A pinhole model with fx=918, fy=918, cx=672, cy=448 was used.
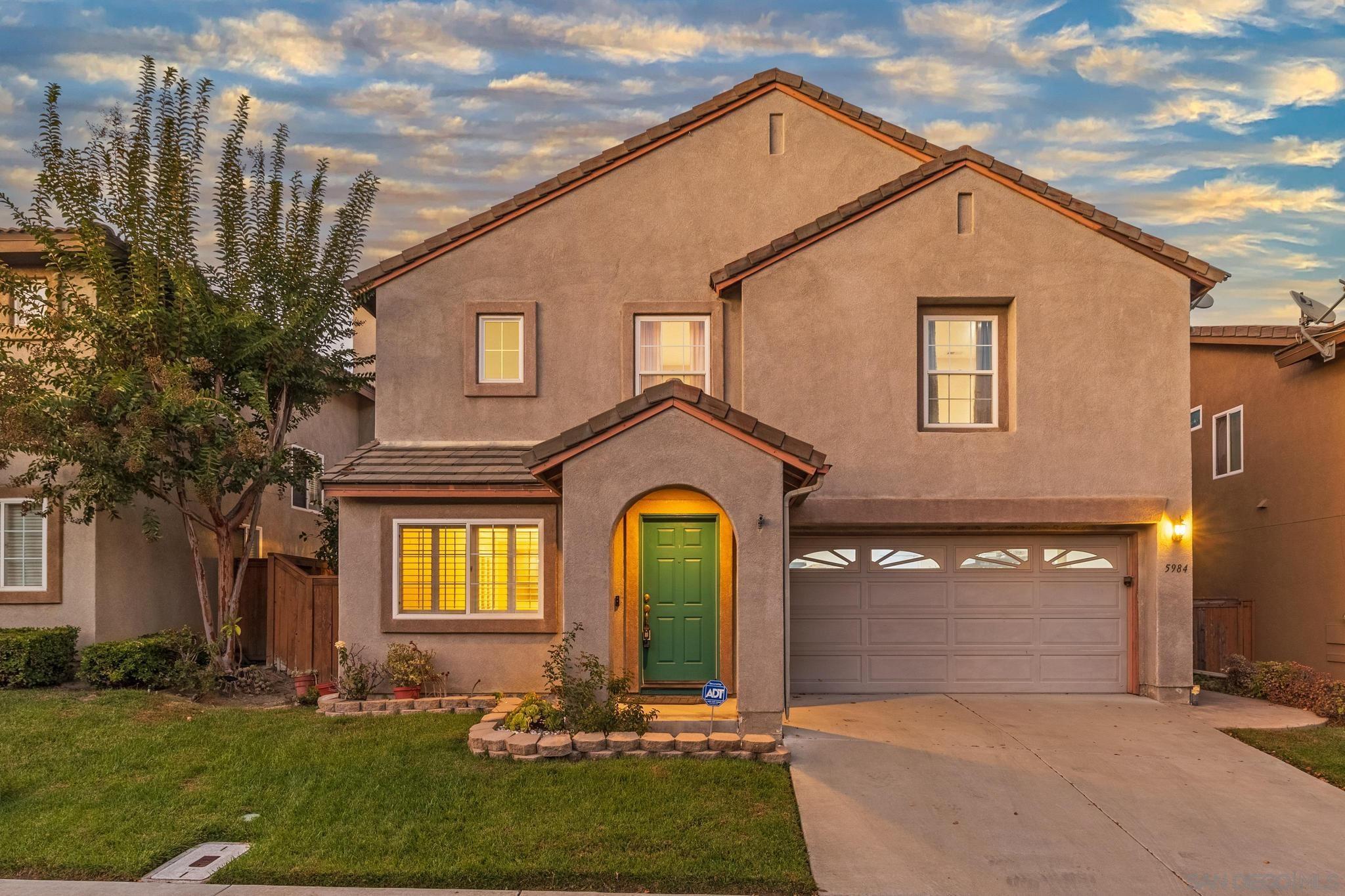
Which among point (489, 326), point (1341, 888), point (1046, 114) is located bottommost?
point (1341, 888)

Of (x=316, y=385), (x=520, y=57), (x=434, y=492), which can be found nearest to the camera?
(x=434, y=492)

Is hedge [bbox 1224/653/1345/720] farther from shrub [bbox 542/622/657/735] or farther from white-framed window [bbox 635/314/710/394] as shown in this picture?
white-framed window [bbox 635/314/710/394]

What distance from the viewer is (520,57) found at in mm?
15102

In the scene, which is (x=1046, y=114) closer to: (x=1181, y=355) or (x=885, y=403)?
(x=1181, y=355)

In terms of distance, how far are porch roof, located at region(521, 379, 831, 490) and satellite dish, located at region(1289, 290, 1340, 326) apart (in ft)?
30.2

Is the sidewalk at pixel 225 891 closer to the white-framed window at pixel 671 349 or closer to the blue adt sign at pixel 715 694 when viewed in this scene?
the blue adt sign at pixel 715 694

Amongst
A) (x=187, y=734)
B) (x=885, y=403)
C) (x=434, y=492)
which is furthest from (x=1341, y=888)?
(x=187, y=734)

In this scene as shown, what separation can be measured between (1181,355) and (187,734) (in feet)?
41.6

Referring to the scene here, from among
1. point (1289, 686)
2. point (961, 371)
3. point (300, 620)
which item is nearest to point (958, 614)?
point (961, 371)

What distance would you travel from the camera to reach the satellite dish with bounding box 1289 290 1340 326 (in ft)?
45.0

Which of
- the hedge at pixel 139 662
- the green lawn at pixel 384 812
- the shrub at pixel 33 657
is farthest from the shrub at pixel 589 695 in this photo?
the shrub at pixel 33 657

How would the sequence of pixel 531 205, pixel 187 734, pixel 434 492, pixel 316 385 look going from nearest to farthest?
pixel 187 734
pixel 434 492
pixel 531 205
pixel 316 385

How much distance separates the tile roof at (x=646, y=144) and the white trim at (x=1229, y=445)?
8242 mm

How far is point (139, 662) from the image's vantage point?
12203 mm
